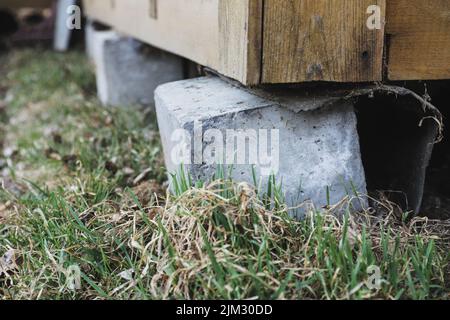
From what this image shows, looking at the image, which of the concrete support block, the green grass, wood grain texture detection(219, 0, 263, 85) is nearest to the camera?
the green grass

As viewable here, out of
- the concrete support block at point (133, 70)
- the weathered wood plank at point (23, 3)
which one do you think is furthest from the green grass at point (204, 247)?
the weathered wood plank at point (23, 3)

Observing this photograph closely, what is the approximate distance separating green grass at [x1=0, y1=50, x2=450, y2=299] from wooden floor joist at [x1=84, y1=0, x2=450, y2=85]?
39 cm

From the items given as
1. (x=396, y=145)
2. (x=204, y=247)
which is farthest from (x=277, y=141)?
(x=396, y=145)

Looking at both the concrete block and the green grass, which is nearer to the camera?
the green grass

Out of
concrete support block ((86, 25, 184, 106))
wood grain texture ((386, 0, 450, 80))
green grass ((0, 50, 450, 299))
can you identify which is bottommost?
green grass ((0, 50, 450, 299))

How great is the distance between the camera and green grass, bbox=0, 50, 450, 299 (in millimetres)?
1636

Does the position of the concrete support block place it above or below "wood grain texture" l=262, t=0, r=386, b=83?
below

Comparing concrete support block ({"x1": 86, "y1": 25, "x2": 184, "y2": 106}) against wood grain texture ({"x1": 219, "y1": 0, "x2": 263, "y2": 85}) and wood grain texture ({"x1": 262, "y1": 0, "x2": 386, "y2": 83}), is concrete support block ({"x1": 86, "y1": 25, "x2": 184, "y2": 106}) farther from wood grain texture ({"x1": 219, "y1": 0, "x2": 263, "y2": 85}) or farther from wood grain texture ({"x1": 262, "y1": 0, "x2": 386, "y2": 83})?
wood grain texture ({"x1": 262, "y1": 0, "x2": 386, "y2": 83})

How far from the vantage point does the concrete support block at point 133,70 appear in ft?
13.3

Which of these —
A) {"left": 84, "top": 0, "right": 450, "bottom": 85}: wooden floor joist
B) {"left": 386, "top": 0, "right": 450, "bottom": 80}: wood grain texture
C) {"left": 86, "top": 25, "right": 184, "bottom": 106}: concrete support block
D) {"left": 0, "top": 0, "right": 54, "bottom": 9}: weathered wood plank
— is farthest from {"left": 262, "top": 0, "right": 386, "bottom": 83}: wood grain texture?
{"left": 0, "top": 0, "right": 54, "bottom": 9}: weathered wood plank

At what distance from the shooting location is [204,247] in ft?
5.69

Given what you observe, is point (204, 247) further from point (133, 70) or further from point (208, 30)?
point (133, 70)
